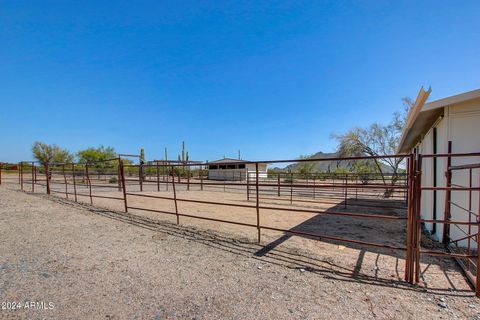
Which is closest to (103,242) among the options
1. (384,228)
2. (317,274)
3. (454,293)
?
(317,274)

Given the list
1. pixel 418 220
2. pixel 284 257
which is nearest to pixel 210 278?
pixel 284 257

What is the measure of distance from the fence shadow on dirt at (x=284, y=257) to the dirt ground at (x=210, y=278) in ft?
0.05

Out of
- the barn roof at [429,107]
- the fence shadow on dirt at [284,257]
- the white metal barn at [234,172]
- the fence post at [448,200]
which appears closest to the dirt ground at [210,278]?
the fence shadow on dirt at [284,257]

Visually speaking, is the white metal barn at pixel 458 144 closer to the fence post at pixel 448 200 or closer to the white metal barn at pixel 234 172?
the fence post at pixel 448 200

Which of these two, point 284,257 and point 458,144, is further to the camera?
point 458,144

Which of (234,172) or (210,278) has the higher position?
(210,278)

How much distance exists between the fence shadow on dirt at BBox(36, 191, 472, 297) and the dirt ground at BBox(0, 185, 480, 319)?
1cm

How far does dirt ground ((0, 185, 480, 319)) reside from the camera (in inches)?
79.1

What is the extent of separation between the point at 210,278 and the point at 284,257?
117 centimetres

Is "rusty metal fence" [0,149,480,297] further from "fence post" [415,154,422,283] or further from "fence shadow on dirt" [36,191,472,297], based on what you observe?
"fence shadow on dirt" [36,191,472,297]

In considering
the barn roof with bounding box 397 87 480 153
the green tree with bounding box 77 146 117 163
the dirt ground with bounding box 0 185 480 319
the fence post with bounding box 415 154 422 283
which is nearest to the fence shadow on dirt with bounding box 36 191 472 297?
the dirt ground with bounding box 0 185 480 319

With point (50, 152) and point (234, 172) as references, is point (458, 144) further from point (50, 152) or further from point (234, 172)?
point (50, 152)

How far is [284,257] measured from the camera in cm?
324

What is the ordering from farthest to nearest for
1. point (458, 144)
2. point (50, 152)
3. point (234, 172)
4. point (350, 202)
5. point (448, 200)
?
point (50, 152) → point (234, 172) → point (350, 202) → point (458, 144) → point (448, 200)
